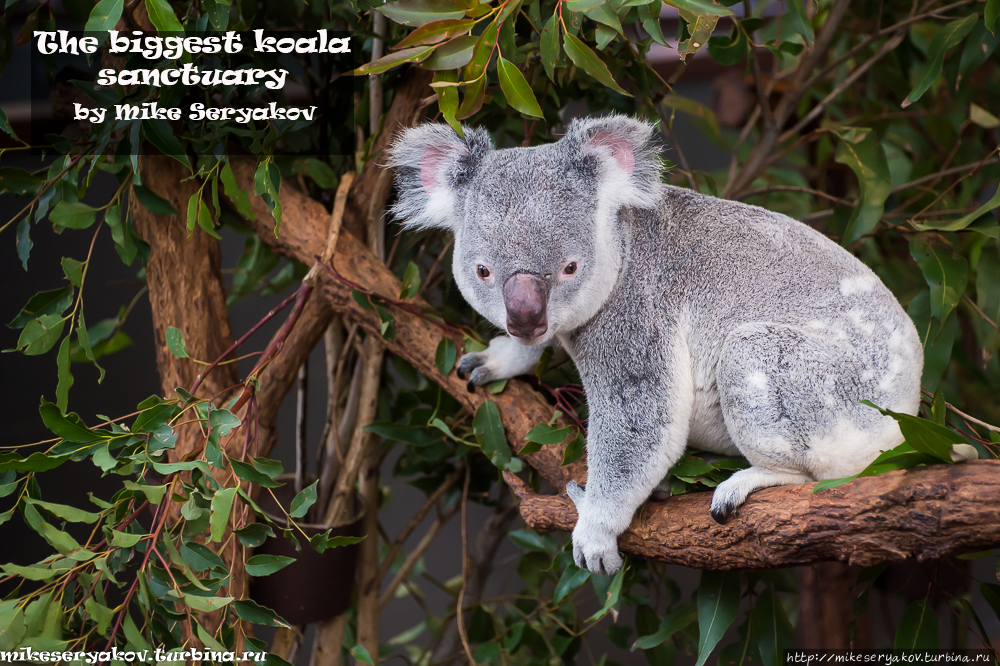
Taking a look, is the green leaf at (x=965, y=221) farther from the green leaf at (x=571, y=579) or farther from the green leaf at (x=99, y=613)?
the green leaf at (x=99, y=613)

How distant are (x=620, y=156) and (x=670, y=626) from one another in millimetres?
1049

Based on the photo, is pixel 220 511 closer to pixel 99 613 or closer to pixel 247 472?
pixel 247 472

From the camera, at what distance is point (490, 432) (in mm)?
1519

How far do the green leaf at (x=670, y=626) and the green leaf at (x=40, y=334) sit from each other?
55.6 inches

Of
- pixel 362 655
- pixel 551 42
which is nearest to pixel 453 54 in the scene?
pixel 551 42

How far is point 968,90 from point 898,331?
1.54 m

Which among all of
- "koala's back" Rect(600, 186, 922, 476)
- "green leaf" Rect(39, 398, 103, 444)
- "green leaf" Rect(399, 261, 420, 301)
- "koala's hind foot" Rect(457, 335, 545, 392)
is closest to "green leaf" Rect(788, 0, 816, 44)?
"koala's back" Rect(600, 186, 922, 476)

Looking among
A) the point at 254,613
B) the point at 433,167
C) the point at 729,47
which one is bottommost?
the point at 254,613

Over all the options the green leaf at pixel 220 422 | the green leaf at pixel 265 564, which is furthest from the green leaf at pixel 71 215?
the green leaf at pixel 265 564

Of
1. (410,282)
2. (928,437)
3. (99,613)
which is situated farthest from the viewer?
(410,282)

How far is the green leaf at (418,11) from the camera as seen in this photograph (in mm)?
1137

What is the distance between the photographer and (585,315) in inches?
53.4

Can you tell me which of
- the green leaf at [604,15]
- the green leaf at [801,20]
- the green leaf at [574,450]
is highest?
the green leaf at [801,20]

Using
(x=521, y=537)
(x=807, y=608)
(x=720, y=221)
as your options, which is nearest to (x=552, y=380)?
(x=521, y=537)
